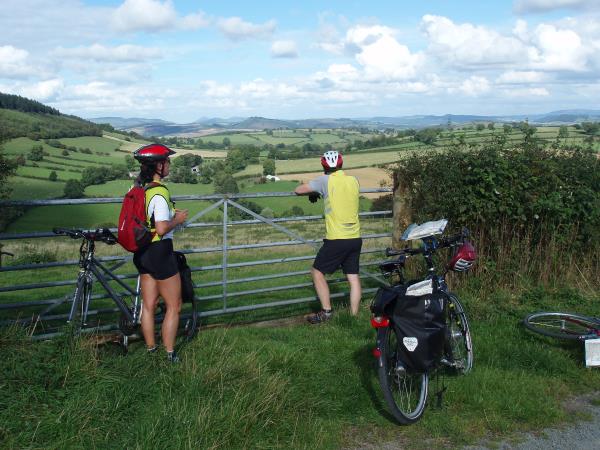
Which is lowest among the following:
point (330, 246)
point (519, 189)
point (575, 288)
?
point (575, 288)

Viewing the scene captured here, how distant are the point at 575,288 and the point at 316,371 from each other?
189 inches

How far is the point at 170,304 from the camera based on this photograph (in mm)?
5477

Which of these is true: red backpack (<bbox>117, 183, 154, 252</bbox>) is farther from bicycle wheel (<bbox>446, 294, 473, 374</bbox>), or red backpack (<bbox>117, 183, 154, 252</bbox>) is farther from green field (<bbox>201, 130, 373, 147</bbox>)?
green field (<bbox>201, 130, 373, 147</bbox>)

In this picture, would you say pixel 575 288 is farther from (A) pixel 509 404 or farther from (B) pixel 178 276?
(B) pixel 178 276

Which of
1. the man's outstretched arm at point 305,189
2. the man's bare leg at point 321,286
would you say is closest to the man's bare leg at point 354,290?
the man's bare leg at point 321,286

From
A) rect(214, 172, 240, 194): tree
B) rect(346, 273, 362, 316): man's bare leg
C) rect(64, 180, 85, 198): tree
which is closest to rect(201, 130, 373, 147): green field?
rect(64, 180, 85, 198): tree

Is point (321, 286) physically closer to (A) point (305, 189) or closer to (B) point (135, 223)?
(A) point (305, 189)

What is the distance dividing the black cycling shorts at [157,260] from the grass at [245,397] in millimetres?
734

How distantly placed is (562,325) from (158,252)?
173 inches

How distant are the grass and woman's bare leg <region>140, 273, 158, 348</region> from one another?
8.9 inches

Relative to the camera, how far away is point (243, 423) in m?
4.09

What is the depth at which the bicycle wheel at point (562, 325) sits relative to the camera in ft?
20.2

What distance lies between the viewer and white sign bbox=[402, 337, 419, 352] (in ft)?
14.8

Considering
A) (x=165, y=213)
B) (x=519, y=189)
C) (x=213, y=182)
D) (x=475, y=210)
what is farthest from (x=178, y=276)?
(x=213, y=182)
